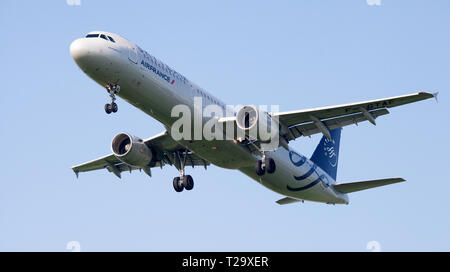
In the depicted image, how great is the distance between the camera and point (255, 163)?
39375mm

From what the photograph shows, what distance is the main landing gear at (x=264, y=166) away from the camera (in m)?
38.1

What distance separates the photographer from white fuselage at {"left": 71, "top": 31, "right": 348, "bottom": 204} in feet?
109

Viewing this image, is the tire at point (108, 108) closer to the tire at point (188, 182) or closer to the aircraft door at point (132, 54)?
the aircraft door at point (132, 54)

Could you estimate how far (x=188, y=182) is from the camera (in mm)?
40594

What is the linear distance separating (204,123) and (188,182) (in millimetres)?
5370

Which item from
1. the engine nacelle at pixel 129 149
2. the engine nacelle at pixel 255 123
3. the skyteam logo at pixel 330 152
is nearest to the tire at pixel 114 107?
the engine nacelle at pixel 255 123

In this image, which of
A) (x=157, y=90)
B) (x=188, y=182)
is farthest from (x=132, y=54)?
(x=188, y=182)

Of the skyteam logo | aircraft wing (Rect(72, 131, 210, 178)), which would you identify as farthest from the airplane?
the skyteam logo

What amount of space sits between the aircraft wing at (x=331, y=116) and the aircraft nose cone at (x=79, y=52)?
33.6 ft

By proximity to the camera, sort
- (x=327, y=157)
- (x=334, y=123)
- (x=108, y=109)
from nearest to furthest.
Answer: (x=108, y=109) → (x=334, y=123) → (x=327, y=157)

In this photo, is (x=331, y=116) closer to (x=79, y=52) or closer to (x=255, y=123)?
(x=255, y=123)
